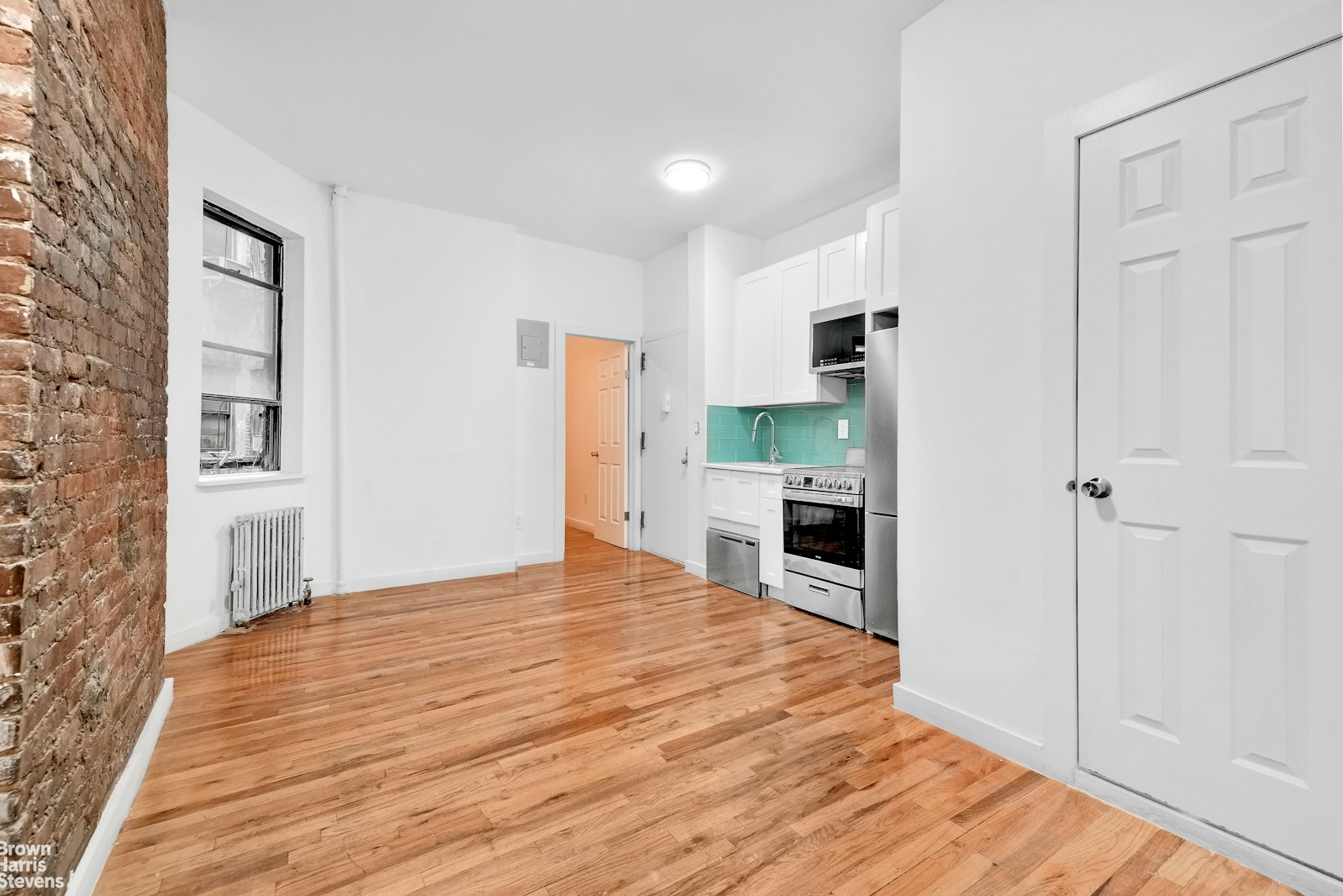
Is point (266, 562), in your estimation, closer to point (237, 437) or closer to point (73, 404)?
point (237, 437)

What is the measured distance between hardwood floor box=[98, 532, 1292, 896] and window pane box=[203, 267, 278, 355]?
1894mm

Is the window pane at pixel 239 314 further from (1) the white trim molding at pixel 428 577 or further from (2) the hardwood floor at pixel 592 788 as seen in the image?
(2) the hardwood floor at pixel 592 788

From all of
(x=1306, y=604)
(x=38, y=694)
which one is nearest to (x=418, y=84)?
(x=38, y=694)

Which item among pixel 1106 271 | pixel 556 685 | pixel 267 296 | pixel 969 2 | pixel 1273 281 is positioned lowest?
pixel 556 685

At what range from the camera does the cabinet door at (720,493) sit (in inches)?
183

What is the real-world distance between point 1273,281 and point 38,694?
119 inches

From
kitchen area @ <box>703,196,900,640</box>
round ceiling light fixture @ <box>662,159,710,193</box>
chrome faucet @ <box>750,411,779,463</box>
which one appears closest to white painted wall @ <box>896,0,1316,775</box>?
kitchen area @ <box>703,196,900,640</box>

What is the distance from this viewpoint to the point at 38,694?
1.20 m

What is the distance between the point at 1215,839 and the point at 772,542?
106 inches

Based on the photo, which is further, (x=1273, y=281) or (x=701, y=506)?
(x=701, y=506)

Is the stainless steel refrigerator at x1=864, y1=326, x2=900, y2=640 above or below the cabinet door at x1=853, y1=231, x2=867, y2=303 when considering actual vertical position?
below

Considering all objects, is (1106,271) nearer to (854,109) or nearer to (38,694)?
(854,109)

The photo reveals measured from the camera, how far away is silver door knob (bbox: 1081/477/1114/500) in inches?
72.7

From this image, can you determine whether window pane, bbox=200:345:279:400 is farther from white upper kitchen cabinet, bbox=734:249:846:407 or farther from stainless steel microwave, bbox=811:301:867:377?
stainless steel microwave, bbox=811:301:867:377
